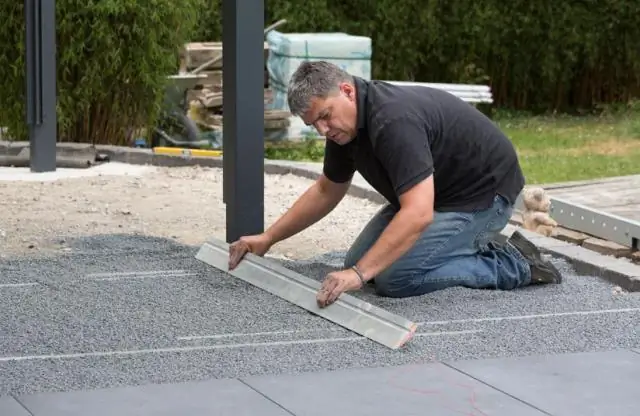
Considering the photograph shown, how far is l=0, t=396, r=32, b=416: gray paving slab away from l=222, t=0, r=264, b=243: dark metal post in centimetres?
250

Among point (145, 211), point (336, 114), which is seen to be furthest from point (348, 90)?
point (145, 211)

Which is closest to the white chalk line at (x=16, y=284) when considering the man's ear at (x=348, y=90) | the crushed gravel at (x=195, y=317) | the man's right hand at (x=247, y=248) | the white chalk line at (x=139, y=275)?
the crushed gravel at (x=195, y=317)

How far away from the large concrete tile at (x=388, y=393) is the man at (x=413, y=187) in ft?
2.32

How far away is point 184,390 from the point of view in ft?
12.9

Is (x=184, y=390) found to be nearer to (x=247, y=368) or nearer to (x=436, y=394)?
(x=247, y=368)

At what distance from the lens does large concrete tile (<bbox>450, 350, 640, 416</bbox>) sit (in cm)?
381

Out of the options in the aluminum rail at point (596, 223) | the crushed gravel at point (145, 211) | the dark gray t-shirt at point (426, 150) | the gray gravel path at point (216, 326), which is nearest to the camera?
the gray gravel path at point (216, 326)

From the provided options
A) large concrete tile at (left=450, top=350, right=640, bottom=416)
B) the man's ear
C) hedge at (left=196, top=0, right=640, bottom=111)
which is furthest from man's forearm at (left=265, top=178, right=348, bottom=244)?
hedge at (left=196, top=0, right=640, bottom=111)

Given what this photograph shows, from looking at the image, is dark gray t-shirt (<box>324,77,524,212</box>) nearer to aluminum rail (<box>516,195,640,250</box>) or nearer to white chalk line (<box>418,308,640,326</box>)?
white chalk line (<box>418,308,640,326</box>)

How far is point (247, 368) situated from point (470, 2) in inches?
A: 420

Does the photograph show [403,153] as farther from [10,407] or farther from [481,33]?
[481,33]

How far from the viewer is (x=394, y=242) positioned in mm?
4762

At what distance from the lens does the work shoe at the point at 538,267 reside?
546 centimetres

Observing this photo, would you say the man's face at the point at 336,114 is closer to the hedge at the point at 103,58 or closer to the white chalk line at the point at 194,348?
the white chalk line at the point at 194,348
